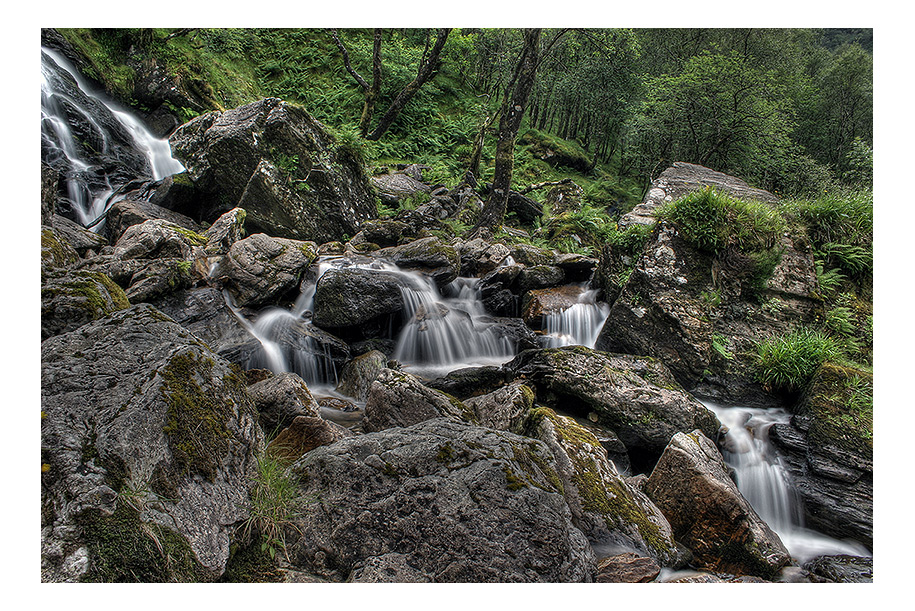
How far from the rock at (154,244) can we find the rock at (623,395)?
18.2ft

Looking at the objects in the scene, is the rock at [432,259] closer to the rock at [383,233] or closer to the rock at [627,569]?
the rock at [383,233]

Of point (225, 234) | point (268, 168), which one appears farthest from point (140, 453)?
point (268, 168)

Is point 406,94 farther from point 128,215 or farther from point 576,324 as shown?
point 576,324

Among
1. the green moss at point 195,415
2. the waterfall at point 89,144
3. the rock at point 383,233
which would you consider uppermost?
the waterfall at point 89,144

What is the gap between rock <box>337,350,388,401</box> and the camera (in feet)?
20.0

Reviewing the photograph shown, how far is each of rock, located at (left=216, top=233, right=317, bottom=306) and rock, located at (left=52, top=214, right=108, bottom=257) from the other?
6.83 ft

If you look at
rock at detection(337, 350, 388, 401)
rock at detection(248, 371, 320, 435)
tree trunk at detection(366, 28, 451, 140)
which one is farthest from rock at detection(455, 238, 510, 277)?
tree trunk at detection(366, 28, 451, 140)

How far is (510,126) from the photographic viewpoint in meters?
10.8

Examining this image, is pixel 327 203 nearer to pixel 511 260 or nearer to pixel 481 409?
pixel 511 260

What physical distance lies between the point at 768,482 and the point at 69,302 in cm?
680

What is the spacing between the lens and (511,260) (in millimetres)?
9977

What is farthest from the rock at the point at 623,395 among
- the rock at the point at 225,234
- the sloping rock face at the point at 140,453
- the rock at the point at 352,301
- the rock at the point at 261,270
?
the rock at the point at 225,234

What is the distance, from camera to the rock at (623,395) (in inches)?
202
